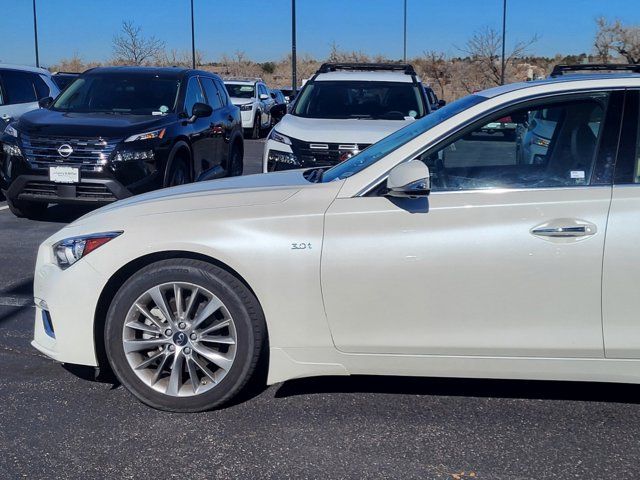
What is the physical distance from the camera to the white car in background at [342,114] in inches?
326

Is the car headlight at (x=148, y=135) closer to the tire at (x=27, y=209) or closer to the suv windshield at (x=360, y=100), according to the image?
the tire at (x=27, y=209)

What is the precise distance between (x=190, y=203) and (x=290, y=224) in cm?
58

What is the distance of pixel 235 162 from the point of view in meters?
12.5

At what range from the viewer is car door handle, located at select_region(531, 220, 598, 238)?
3.65m

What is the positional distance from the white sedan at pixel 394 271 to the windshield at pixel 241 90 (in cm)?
2143

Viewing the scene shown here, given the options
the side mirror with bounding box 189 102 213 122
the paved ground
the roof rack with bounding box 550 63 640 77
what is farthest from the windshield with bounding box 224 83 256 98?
the paved ground

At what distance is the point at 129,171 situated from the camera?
845cm

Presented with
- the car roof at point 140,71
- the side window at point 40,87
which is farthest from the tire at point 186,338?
the side window at point 40,87

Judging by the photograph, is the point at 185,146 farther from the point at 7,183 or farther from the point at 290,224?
the point at 290,224

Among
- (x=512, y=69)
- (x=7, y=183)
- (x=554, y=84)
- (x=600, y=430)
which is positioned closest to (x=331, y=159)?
(x=7, y=183)

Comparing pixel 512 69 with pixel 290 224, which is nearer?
pixel 290 224

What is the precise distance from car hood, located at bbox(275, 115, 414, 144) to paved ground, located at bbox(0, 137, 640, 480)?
165 inches

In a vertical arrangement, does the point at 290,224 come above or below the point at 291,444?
above

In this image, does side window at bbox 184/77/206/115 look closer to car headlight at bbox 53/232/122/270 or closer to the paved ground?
the paved ground
